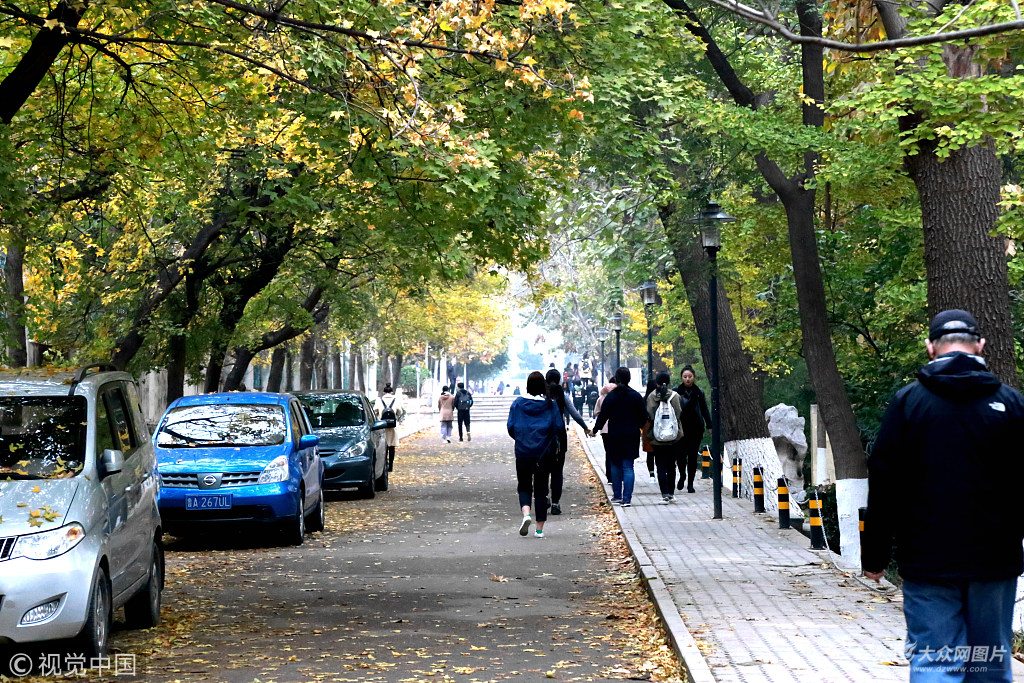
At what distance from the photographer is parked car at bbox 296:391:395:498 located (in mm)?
22453

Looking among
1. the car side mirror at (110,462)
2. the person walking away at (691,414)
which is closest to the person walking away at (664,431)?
the person walking away at (691,414)

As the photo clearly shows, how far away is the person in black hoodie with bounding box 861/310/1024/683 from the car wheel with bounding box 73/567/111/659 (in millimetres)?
4913

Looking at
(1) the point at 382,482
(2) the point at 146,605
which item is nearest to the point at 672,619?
(2) the point at 146,605

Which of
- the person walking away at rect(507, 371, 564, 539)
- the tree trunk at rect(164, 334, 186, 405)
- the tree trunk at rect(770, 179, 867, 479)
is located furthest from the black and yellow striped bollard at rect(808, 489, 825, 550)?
the tree trunk at rect(164, 334, 186, 405)

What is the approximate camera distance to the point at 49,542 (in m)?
8.03

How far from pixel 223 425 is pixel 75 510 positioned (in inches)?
322

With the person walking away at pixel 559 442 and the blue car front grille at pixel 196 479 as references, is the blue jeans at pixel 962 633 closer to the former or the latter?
the person walking away at pixel 559 442

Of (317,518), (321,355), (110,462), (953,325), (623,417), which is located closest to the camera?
(953,325)

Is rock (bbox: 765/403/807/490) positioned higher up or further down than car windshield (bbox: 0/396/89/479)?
further down

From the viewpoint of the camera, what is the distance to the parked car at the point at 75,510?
7.90 m

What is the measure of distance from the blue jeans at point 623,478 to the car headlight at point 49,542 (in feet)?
40.4

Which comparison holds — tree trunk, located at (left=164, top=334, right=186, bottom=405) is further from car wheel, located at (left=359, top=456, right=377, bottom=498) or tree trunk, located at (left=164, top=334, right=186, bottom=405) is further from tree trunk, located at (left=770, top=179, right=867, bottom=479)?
tree trunk, located at (left=770, top=179, right=867, bottom=479)

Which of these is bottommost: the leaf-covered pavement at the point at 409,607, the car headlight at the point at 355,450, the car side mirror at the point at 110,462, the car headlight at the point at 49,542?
the leaf-covered pavement at the point at 409,607

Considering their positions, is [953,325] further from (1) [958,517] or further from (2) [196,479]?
(2) [196,479]
